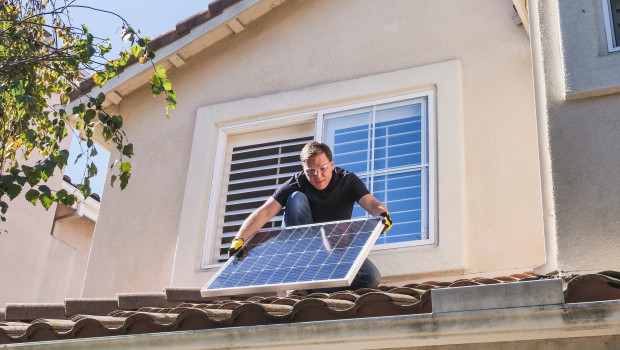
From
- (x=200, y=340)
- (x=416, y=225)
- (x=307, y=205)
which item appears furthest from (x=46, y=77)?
(x=200, y=340)

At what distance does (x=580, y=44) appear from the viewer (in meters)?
6.88

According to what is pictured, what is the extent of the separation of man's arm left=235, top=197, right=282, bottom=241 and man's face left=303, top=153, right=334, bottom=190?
1.19 feet

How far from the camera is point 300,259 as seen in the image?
277 inches

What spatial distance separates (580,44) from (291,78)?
4024mm

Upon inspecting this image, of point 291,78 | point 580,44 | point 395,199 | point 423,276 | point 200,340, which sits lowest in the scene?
point 200,340

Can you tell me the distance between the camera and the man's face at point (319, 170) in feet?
26.4

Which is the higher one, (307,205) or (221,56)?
(221,56)

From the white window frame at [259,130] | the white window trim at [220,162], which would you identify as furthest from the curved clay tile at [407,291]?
the white window trim at [220,162]

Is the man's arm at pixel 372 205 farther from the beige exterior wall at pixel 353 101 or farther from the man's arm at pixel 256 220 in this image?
the beige exterior wall at pixel 353 101

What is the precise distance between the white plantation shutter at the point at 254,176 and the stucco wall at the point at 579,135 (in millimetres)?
3407

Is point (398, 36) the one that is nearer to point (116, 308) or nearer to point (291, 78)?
point (291, 78)

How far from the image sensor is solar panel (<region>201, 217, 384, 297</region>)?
6.64 m

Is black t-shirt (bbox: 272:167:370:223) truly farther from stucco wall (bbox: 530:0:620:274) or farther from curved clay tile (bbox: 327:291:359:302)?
stucco wall (bbox: 530:0:620:274)

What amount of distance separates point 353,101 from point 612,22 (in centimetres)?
327
